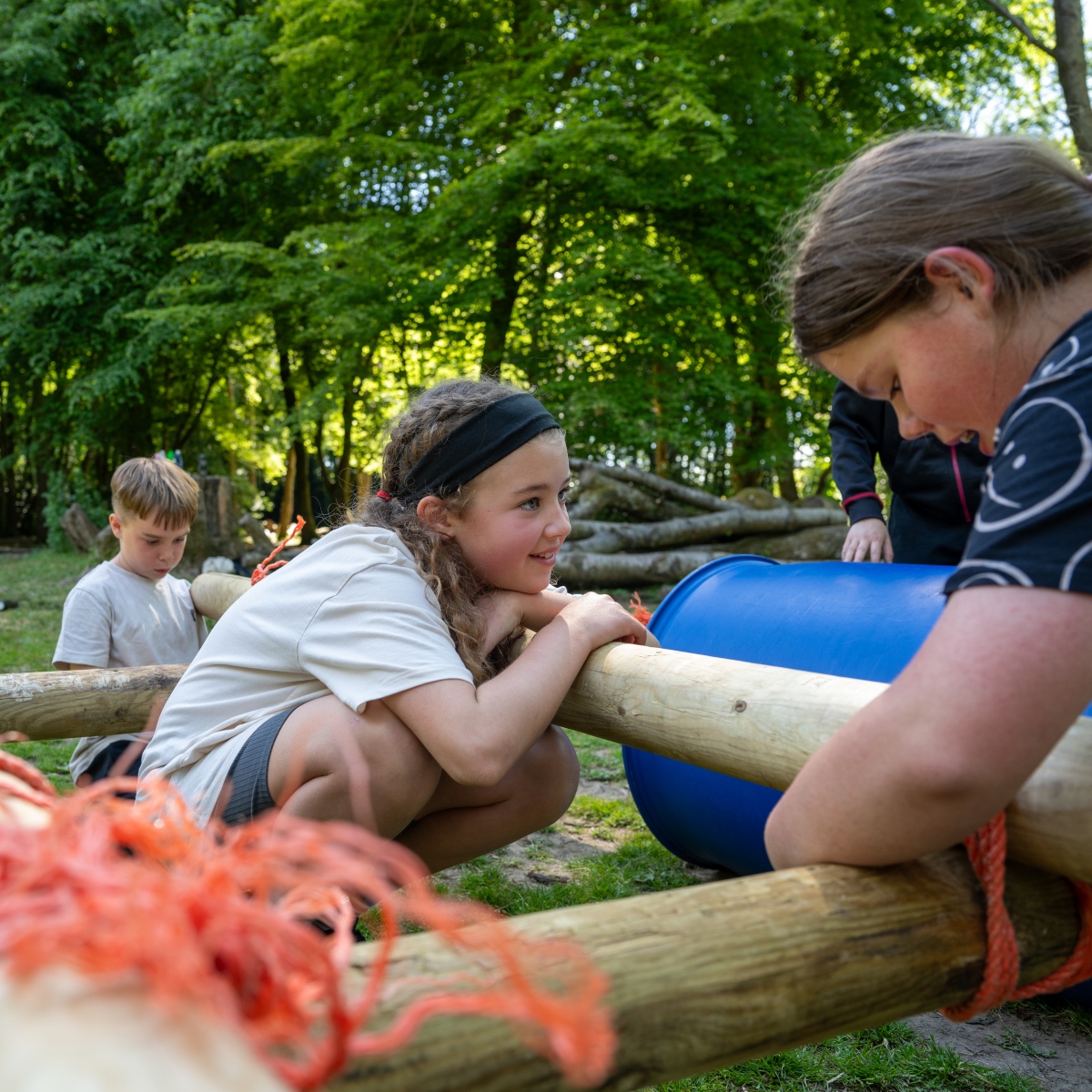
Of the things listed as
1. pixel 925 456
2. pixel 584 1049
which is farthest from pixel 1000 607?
pixel 925 456

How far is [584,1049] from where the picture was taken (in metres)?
0.78

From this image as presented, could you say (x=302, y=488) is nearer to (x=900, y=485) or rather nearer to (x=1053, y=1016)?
(x=900, y=485)

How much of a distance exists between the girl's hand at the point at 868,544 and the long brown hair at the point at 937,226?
2147 mm

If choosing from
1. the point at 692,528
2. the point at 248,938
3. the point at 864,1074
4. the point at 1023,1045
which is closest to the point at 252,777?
the point at 248,938

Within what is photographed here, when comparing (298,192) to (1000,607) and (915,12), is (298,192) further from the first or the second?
(1000,607)

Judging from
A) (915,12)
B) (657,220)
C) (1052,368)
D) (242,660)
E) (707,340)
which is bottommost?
(242,660)

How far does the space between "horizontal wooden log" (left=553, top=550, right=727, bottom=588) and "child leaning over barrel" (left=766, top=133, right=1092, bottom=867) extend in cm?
756

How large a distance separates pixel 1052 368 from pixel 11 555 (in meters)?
18.5

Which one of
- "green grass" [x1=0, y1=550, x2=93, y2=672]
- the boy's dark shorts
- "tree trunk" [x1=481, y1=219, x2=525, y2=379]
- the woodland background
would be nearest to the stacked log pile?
the woodland background

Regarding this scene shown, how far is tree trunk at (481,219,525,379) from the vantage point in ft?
41.6

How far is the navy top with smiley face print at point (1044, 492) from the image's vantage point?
1101 millimetres

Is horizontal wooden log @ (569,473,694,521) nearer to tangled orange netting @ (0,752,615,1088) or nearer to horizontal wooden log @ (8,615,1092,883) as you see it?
horizontal wooden log @ (8,615,1092,883)

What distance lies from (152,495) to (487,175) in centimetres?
841

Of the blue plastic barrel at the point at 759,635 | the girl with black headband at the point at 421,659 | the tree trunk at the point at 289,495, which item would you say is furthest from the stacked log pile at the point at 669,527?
the tree trunk at the point at 289,495
